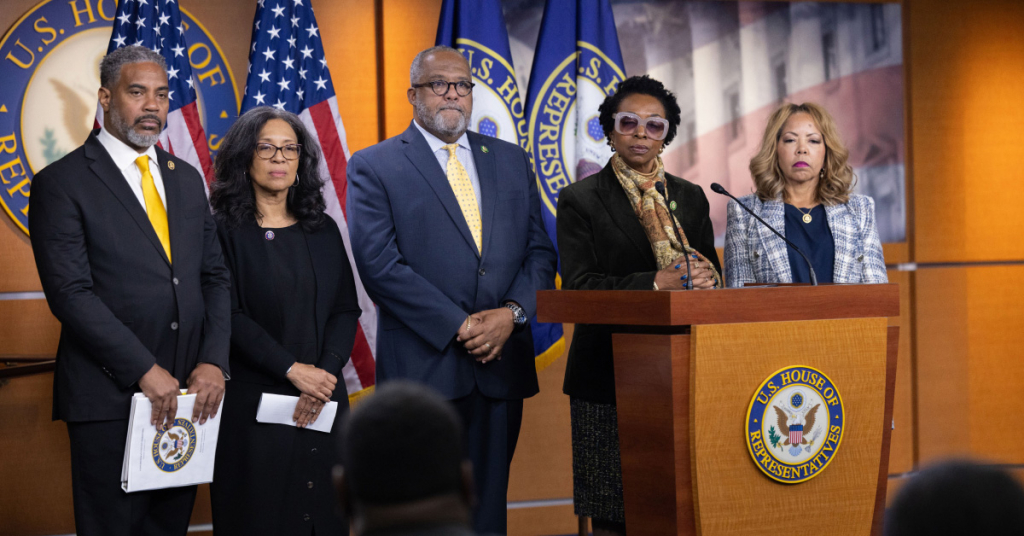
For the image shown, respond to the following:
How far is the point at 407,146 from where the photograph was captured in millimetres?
3146

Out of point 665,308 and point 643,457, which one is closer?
point 665,308

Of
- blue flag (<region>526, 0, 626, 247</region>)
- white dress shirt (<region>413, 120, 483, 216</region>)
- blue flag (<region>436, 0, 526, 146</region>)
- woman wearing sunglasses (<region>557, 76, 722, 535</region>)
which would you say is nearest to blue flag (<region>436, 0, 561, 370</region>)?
blue flag (<region>436, 0, 526, 146</region>)

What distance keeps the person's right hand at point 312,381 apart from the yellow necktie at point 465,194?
663mm

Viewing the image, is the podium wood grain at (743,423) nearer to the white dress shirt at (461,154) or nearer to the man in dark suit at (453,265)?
the man in dark suit at (453,265)

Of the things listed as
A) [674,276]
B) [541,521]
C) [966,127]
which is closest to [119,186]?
[674,276]

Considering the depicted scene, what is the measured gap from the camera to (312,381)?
2.92 meters

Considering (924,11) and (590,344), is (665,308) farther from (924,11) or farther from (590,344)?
(924,11)

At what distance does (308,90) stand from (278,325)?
4.68 ft

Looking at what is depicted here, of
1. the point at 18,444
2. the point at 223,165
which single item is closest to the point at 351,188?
the point at 223,165

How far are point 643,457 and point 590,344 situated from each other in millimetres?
650

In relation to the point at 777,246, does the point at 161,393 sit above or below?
below

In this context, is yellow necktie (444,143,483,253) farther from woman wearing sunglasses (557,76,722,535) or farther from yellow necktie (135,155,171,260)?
yellow necktie (135,155,171,260)

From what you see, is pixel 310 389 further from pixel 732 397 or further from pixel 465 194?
pixel 732 397

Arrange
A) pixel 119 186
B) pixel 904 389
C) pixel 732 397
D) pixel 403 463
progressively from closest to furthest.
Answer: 1. pixel 403 463
2. pixel 732 397
3. pixel 119 186
4. pixel 904 389
